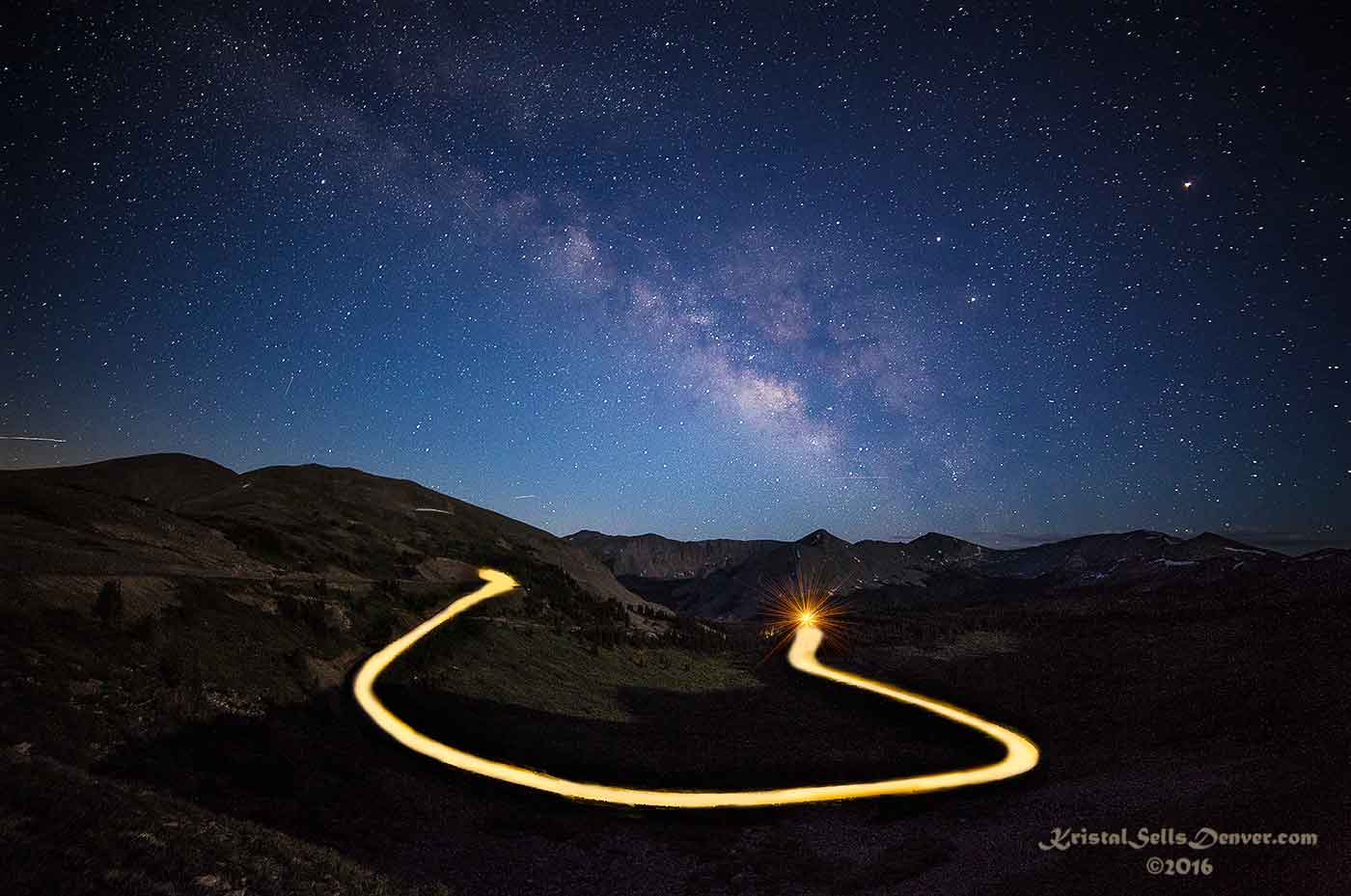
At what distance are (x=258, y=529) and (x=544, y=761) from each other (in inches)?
1457

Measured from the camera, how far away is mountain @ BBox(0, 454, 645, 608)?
2898 centimetres

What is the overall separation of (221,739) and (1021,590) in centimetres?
18807

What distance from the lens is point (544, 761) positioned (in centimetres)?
2155

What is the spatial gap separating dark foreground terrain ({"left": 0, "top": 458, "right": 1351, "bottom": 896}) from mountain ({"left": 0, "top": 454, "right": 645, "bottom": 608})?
6218 mm

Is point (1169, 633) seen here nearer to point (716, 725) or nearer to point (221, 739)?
point (716, 725)

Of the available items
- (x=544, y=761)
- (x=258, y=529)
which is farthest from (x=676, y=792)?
(x=258, y=529)

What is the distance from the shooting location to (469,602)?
42.3 m

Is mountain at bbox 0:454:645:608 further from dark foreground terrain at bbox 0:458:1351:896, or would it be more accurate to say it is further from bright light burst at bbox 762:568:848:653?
bright light burst at bbox 762:568:848:653

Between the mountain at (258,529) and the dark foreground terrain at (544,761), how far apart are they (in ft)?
20.4

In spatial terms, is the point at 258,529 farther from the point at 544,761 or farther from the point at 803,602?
the point at 803,602

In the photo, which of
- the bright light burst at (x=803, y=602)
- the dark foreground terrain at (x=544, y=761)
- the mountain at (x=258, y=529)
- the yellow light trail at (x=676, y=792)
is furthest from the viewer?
the bright light burst at (x=803, y=602)

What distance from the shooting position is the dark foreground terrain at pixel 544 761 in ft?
36.1

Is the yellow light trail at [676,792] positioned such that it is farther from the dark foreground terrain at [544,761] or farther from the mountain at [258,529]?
the mountain at [258,529]

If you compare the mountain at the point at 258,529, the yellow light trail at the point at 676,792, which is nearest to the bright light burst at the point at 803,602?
the mountain at the point at 258,529
